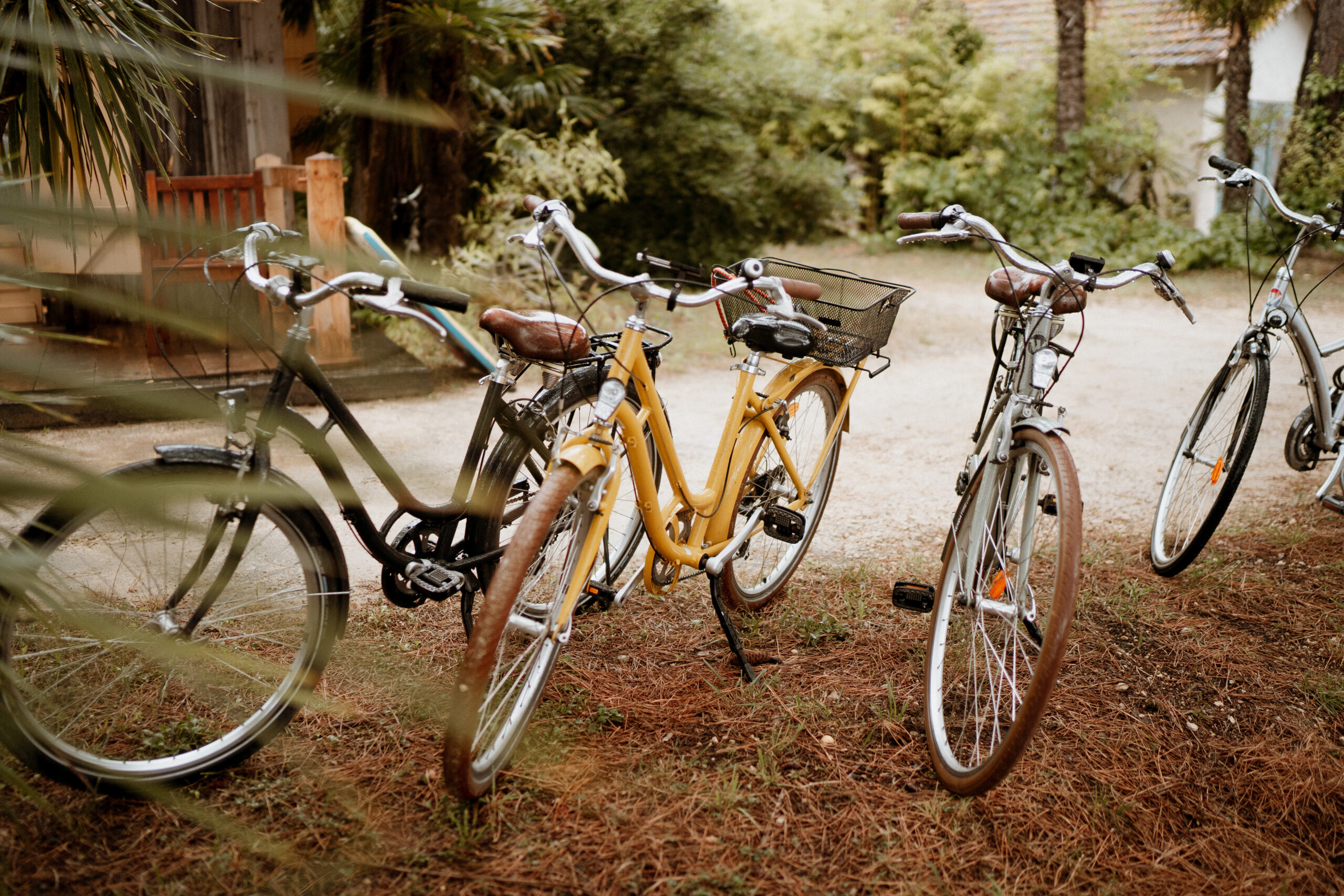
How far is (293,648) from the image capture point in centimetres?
254

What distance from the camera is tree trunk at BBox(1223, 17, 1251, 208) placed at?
1181 centimetres

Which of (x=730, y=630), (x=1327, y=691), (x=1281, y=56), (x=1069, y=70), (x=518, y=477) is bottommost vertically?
(x=1327, y=691)

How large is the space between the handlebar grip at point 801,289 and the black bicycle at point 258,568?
1.46 feet

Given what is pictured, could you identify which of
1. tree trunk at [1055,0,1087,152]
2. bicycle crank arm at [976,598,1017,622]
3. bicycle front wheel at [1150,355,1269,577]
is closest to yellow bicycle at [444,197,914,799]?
bicycle crank arm at [976,598,1017,622]

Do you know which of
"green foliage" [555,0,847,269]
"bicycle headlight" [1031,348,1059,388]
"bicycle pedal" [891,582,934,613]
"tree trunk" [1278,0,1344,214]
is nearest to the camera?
"bicycle headlight" [1031,348,1059,388]

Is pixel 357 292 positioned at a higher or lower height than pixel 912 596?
higher

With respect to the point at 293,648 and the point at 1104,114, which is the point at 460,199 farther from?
the point at 1104,114

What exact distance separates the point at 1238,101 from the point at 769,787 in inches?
502

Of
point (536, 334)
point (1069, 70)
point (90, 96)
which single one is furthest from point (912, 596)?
point (1069, 70)

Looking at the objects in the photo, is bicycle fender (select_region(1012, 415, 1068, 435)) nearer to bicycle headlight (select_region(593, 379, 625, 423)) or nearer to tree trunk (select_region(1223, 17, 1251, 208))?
bicycle headlight (select_region(593, 379, 625, 423))

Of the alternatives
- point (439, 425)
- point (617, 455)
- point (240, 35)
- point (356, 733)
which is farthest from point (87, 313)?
point (240, 35)

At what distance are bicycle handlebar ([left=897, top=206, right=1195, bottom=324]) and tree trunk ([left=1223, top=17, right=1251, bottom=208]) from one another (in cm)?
1112

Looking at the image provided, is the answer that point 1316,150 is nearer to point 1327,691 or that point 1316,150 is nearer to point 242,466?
point 1327,691

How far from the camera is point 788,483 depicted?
3045mm
